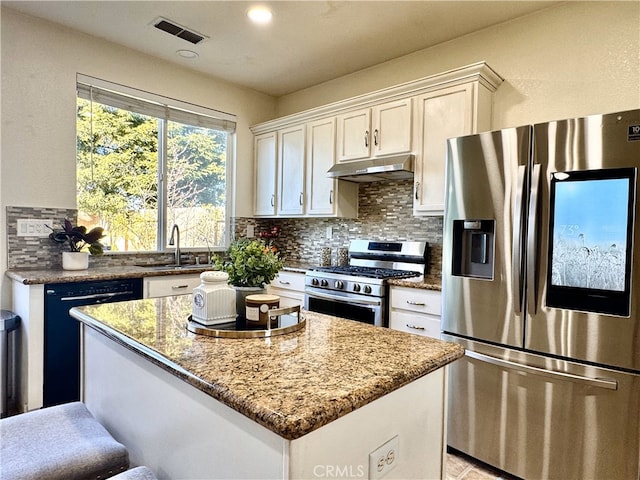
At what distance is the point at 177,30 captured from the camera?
2.92 m

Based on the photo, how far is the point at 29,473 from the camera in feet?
3.30

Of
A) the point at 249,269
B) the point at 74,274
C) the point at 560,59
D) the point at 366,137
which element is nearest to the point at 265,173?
the point at 366,137

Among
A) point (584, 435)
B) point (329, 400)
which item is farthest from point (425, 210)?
point (329, 400)

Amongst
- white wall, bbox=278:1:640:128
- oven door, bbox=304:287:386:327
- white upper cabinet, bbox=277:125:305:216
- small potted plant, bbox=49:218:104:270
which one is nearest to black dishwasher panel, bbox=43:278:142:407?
small potted plant, bbox=49:218:104:270

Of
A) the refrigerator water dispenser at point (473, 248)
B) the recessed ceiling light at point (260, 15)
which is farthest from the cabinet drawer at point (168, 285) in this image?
the refrigerator water dispenser at point (473, 248)

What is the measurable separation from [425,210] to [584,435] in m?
1.57

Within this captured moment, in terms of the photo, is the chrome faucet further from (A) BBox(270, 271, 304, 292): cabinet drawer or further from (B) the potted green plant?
(B) the potted green plant

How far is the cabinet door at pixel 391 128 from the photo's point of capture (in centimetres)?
289

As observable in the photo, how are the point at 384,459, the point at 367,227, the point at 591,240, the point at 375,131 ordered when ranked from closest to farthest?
the point at 384,459, the point at 591,240, the point at 375,131, the point at 367,227

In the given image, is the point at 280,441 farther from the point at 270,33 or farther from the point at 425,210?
the point at 270,33

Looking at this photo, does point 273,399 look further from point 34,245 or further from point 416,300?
point 34,245

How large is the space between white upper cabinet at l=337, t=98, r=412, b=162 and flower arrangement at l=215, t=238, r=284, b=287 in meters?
1.82

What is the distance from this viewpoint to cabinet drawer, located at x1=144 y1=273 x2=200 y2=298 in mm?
2973

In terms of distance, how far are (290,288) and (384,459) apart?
2586 millimetres
